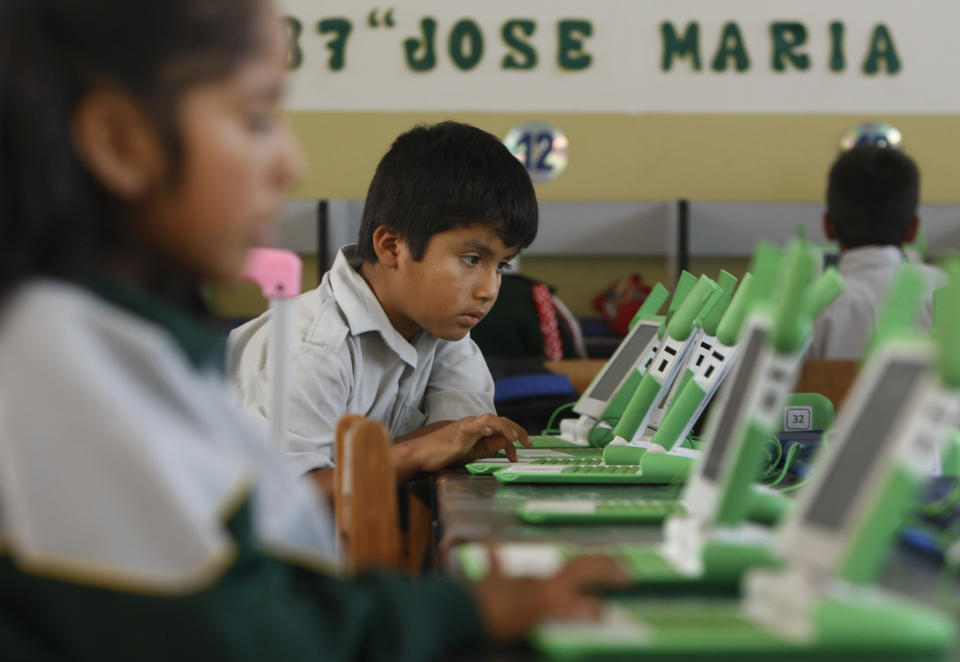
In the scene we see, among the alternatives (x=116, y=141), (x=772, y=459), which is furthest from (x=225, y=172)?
(x=772, y=459)

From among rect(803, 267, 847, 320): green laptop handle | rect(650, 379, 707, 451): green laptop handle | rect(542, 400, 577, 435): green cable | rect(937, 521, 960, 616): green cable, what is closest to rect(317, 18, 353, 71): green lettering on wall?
rect(542, 400, 577, 435): green cable

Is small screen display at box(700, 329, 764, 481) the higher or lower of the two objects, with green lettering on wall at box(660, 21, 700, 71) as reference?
lower

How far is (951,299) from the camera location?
745 mm

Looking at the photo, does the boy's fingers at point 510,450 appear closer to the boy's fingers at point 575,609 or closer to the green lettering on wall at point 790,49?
the boy's fingers at point 575,609

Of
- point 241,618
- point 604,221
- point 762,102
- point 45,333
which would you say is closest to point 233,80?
point 45,333

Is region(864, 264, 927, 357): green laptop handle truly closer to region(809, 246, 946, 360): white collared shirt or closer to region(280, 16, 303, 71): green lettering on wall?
region(809, 246, 946, 360): white collared shirt

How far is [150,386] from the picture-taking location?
2.23 ft

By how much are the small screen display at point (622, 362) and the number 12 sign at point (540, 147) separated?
7.88ft

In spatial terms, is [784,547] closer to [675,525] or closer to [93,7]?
[675,525]

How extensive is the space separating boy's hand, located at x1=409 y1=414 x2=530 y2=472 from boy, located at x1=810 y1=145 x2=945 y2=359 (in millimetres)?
1592

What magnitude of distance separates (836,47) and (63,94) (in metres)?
4.21

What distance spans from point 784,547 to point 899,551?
0.33m

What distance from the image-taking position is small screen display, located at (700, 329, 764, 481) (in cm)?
106

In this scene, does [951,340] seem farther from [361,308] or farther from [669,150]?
[669,150]
